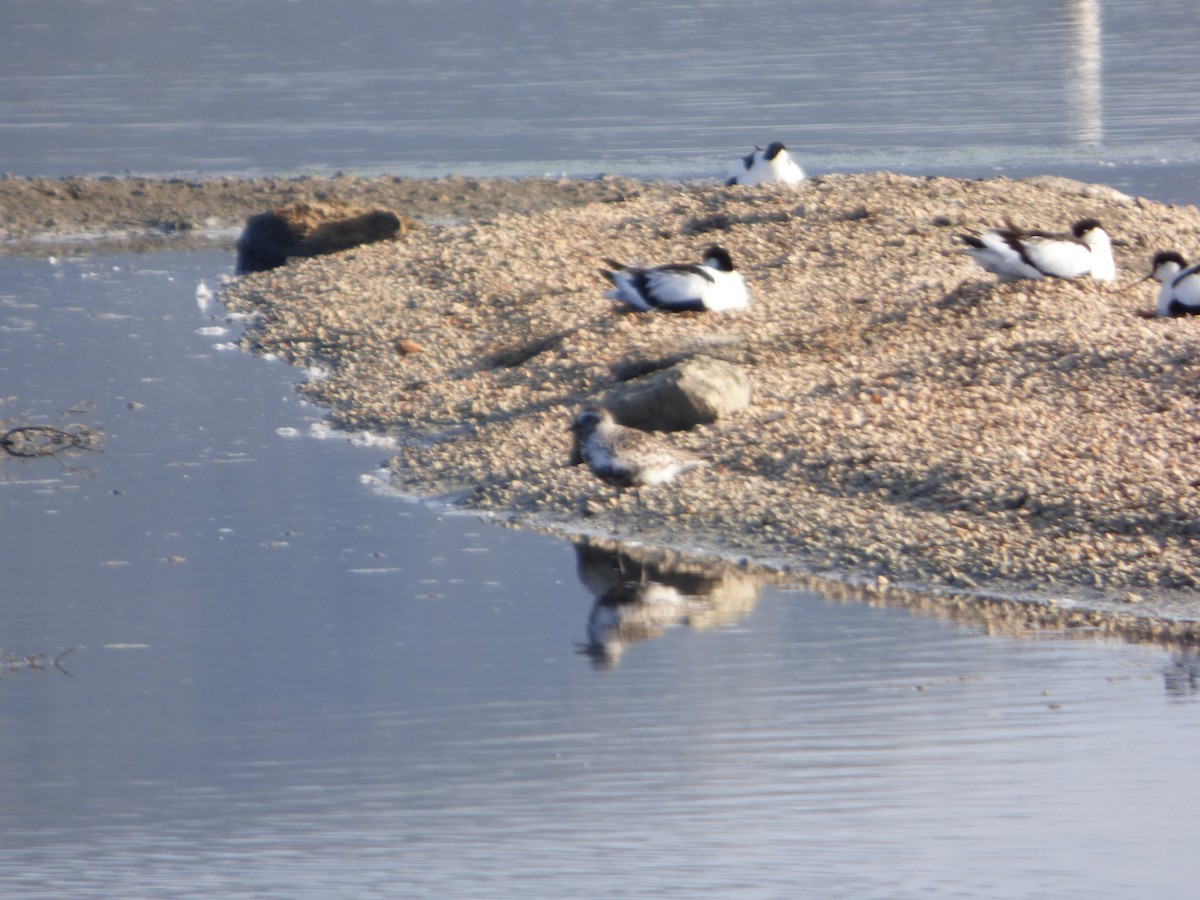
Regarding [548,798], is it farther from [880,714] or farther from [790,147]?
[790,147]

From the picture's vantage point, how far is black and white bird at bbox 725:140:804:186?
16.2m

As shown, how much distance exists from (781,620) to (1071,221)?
7385mm

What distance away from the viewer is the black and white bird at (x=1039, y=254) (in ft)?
37.5

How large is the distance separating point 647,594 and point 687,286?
4294 millimetres

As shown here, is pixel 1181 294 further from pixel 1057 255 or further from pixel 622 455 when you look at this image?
pixel 622 455

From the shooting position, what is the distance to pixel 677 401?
384 inches

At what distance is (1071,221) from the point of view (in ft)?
45.2

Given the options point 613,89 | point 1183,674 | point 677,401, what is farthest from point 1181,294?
point 613,89

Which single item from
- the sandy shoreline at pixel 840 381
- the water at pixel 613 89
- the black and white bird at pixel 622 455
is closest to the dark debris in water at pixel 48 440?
the sandy shoreline at pixel 840 381

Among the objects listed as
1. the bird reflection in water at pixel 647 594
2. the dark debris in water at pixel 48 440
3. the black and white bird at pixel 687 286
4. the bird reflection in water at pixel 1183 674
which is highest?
the black and white bird at pixel 687 286

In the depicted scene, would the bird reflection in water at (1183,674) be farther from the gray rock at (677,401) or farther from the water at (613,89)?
the water at (613,89)

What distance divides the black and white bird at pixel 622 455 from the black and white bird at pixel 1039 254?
11.0 ft

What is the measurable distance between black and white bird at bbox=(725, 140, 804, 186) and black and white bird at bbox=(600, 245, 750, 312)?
4.46m

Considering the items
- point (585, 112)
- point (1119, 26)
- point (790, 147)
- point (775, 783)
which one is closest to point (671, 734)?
point (775, 783)
